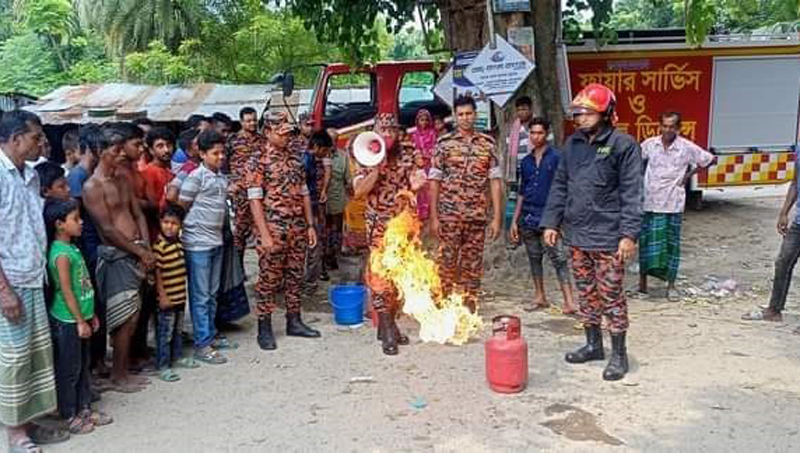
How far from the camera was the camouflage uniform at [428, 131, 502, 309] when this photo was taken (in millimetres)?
5734

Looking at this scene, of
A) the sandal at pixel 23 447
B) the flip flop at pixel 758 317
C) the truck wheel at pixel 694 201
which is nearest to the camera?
the sandal at pixel 23 447

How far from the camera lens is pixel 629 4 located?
35.8 meters

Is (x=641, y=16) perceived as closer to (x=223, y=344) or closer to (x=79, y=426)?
(x=223, y=344)

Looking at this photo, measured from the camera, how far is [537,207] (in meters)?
6.38

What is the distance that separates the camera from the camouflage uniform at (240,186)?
6367 mm

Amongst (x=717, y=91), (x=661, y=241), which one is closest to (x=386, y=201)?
(x=661, y=241)

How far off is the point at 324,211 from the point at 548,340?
319cm

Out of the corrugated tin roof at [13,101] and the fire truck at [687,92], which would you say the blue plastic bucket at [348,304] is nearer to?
the fire truck at [687,92]

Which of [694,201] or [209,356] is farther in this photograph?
[694,201]

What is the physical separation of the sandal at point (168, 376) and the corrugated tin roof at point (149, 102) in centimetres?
843

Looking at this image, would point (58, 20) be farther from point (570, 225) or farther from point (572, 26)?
point (570, 225)

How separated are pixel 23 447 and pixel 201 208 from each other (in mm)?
1950

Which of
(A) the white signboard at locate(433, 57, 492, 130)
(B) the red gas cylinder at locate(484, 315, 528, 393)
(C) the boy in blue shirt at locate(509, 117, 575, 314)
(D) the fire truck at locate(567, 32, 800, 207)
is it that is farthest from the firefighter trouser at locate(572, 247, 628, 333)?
(D) the fire truck at locate(567, 32, 800, 207)

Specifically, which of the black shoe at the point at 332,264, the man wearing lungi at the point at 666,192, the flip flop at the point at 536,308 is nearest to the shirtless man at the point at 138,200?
the black shoe at the point at 332,264
